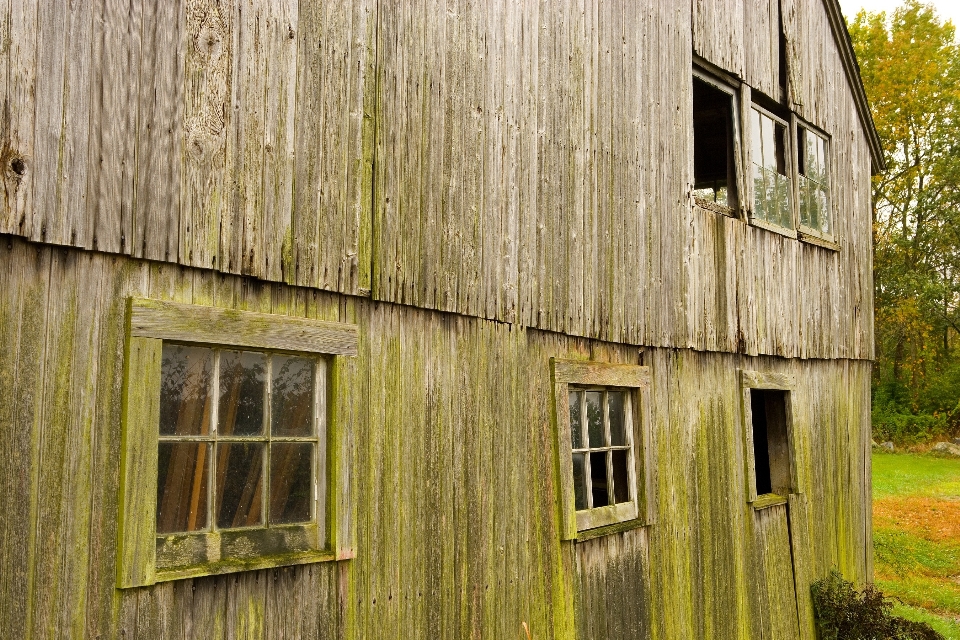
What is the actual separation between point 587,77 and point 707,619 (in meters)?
4.38

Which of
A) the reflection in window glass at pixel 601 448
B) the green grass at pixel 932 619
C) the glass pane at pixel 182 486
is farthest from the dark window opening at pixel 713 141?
the green grass at pixel 932 619

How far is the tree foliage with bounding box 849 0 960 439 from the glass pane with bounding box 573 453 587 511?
88.7 ft

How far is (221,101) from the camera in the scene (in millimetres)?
4027

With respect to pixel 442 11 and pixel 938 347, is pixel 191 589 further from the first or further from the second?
pixel 938 347

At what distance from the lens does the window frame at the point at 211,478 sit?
3.54m

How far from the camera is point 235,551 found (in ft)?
12.8

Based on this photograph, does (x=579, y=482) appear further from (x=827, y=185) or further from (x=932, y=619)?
(x=932, y=619)

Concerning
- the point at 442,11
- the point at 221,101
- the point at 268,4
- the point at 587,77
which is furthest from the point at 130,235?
the point at 587,77

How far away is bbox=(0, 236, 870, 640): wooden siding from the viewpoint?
3.33m

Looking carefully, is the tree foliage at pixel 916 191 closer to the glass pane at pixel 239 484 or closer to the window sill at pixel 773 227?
the window sill at pixel 773 227

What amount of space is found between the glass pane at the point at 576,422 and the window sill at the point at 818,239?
163 inches

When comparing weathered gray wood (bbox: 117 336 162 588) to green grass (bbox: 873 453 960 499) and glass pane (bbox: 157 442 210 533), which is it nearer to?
glass pane (bbox: 157 442 210 533)

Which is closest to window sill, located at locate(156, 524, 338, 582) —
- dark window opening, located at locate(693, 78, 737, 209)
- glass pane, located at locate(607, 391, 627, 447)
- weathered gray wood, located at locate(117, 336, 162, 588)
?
weathered gray wood, located at locate(117, 336, 162, 588)

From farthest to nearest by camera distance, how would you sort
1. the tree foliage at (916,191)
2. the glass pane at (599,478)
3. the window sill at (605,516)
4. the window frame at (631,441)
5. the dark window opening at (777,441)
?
1. the tree foliage at (916,191)
2. the dark window opening at (777,441)
3. the glass pane at (599,478)
4. the window sill at (605,516)
5. the window frame at (631,441)
